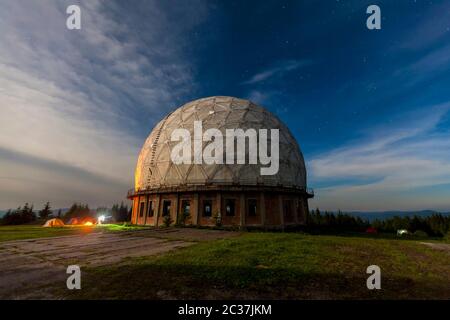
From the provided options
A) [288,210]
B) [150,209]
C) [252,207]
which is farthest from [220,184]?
[150,209]

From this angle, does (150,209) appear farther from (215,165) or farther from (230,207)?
(230,207)

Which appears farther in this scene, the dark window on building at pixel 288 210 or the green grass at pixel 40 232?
the dark window on building at pixel 288 210

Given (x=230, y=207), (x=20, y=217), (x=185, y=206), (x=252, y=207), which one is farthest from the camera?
(x=20, y=217)

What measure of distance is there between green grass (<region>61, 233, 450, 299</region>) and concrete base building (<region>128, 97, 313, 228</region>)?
1410 cm

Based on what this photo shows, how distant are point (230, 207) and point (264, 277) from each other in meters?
17.1

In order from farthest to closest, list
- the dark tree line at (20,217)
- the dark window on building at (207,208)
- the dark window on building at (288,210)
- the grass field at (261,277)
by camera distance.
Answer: the dark tree line at (20,217)
the dark window on building at (288,210)
the dark window on building at (207,208)
the grass field at (261,277)

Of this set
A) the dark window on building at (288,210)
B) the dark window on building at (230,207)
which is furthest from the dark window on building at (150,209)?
the dark window on building at (288,210)

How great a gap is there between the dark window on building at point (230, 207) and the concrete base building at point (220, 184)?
2.3 inches

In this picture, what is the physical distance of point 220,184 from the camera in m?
22.2

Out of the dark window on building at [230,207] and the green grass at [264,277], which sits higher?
the dark window on building at [230,207]

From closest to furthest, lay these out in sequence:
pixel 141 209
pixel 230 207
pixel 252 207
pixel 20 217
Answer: pixel 230 207
pixel 252 207
pixel 141 209
pixel 20 217

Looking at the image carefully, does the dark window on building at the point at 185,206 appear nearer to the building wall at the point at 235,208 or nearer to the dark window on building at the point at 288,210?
the building wall at the point at 235,208

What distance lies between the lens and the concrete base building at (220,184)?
2178cm
